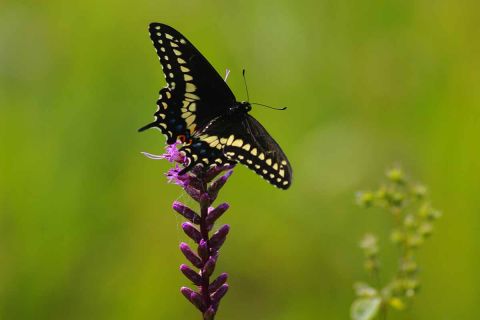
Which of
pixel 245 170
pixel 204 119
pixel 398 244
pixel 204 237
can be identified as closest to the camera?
pixel 204 237

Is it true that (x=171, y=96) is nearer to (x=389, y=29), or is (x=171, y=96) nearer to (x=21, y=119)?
(x=21, y=119)

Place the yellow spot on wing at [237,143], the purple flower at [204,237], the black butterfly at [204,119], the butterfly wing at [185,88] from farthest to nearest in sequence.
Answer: the butterfly wing at [185,88]
the yellow spot on wing at [237,143]
the black butterfly at [204,119]
the purple flower at [204,237]

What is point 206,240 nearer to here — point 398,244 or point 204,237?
point 204,237

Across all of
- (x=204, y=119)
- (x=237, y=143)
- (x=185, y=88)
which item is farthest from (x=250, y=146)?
(x=185, y=88)

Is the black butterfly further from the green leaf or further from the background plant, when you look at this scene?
the green leaf

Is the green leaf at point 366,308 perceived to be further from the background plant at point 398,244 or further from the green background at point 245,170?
the green background at point 245,170

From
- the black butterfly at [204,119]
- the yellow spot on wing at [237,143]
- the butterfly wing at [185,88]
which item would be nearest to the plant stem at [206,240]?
the black butterfly at [204,119]

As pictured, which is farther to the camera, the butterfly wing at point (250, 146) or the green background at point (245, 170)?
the green background at point (245, 170)
